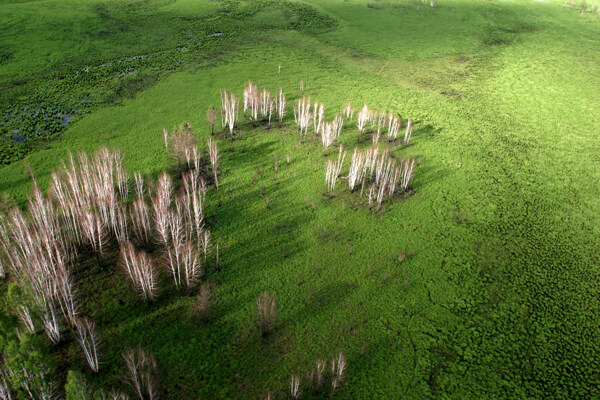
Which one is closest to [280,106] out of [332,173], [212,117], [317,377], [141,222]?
[212,117]

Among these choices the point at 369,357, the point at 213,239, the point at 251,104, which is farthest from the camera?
the point at 251,104

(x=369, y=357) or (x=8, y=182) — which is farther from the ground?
(x=8, y=182)

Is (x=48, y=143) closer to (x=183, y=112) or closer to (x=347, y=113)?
(x=183, y=112)

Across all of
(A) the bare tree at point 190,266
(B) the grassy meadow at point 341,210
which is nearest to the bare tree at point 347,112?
(B) the grassy meadow at point 341,210

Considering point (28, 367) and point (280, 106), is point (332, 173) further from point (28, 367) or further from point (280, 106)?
point (28, 367)

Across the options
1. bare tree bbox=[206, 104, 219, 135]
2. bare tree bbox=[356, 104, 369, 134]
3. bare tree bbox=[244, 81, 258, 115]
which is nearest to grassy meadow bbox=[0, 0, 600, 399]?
bare tree bbox=[206, 104, 219, 135]

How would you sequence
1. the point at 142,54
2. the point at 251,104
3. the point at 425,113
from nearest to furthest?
the point at 251,104 → the point at 425,113 → the point at 142,54

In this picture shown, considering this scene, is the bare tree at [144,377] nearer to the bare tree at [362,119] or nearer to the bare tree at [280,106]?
the bare tree at [280,106]

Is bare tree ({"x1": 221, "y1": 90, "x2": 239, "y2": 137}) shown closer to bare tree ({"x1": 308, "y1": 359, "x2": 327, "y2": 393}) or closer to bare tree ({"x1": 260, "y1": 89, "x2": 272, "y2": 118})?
bare tree ({"x1": 260, "y1": 89, "x2": 272, "y2": 118})

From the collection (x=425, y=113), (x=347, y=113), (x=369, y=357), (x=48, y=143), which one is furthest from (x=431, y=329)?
(x=48, y=143)
